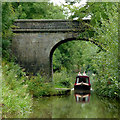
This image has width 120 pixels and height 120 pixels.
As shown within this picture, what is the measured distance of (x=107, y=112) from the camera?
29.9 ft

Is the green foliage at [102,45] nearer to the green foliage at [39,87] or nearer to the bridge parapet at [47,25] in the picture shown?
the bridge parapet at [47,25]

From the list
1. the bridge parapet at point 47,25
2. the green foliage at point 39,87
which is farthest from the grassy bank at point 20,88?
the bridge parapet at point 47,25

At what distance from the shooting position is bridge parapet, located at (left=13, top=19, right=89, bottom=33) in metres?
15.0

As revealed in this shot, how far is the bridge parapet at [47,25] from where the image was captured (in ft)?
49.4

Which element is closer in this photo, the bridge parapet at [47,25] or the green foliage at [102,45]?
the green foliage at [102,45]

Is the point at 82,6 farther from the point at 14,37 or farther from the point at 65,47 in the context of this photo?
the point at 65,47

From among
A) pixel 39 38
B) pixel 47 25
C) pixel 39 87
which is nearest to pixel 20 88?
pixel 39 87

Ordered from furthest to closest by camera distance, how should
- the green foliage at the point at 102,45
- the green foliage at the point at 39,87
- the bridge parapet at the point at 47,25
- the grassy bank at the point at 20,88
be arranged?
the bridge parapet at the point at 47,25 < the green foliage at the point at 39,87 < the green foliage at the point at 102,45 < the grassy bank at the point at 20,88

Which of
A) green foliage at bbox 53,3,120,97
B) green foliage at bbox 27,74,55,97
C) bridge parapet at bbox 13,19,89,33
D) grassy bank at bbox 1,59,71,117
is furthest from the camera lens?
bridge parapet at bbox 13,19,89,33

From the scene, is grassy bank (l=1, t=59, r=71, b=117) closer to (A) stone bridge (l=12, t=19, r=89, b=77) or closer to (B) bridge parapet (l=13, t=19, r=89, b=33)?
(A) stone bridge (l=12, t=19, r=89, b=77)

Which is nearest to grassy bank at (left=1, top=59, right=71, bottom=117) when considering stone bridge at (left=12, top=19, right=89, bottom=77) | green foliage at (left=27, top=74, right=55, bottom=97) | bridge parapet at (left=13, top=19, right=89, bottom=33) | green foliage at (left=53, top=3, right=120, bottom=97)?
green foliage at (left=27, top=74, right=55, bottom=97)

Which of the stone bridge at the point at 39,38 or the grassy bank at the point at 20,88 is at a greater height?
the stone bridge at the point at 39,38

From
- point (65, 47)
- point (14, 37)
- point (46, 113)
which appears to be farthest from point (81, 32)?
point (65, 47)

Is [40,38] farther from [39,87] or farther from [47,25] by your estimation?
[39,87]
